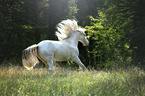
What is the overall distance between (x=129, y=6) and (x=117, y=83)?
19.9 ft

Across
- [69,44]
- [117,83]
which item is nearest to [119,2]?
[69,44]

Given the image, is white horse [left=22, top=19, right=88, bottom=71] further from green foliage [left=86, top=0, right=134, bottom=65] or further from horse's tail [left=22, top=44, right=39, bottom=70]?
green foliage [left=86, top=0, right=134, bottom=65]

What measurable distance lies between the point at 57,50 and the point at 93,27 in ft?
19.9

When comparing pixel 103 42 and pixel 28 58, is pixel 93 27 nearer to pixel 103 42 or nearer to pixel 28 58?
pixel 103 42

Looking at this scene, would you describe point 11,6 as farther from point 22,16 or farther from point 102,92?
point 102,92

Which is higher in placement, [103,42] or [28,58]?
[103,42]

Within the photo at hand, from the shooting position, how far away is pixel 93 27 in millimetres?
12469

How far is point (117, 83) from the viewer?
4.30 m

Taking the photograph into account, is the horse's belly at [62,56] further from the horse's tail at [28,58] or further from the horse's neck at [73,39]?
the horse's tail at [28,58]

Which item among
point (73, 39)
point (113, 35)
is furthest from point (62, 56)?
point (113, 35)

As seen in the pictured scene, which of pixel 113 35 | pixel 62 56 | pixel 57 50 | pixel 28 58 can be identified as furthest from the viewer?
pixel 113 35

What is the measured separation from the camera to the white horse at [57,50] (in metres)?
6.57

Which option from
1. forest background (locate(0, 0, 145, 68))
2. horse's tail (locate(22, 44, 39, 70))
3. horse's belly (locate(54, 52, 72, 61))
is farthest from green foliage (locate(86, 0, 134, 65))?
horse's tail (locate(22, 44, 39, 70))

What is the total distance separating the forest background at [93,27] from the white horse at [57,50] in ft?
6.39
